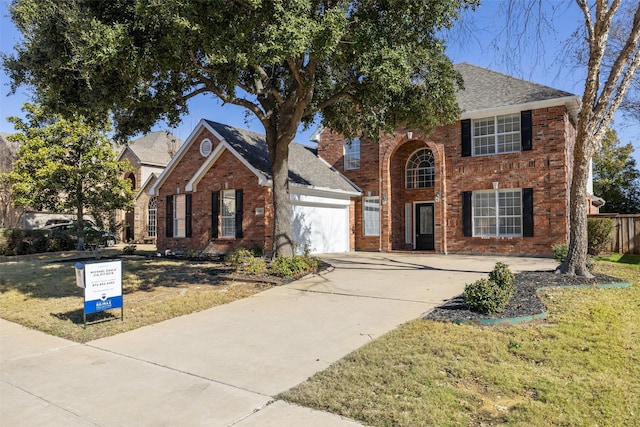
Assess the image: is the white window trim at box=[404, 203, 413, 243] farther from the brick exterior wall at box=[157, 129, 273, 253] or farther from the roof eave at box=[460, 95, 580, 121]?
the brick exterior wall at box=[157, 129, 273, 253]

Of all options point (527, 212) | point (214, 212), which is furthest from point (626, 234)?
point (214, 212)

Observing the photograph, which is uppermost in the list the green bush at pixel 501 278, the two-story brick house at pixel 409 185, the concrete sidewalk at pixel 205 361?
the two-story brick house at pixel 409 185

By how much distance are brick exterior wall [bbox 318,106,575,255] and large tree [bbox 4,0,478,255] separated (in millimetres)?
5051

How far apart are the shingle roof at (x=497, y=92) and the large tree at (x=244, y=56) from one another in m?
4.77

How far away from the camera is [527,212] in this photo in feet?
54.7

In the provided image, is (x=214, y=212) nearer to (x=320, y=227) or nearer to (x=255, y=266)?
(x=320, y=227)

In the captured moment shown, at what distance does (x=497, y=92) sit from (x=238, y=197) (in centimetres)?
1209

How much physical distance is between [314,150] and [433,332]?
1920 centimetres

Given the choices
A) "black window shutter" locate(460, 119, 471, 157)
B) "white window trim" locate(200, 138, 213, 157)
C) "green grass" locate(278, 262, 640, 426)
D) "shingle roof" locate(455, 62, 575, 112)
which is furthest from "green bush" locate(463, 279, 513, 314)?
"white window trim" locate(200, 138, 213, 157)

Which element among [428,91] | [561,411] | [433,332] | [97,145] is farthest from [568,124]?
[97,145]

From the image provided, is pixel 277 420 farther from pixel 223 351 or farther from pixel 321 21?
pixel 321 21

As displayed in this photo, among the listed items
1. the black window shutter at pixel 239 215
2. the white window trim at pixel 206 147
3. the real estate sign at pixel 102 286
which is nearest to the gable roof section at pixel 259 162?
the white window trim at pixel 206 147

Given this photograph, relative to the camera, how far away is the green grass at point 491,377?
370 centimetres

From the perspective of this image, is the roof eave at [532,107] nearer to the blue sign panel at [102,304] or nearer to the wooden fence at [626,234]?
the wooden fence at [626,234]
